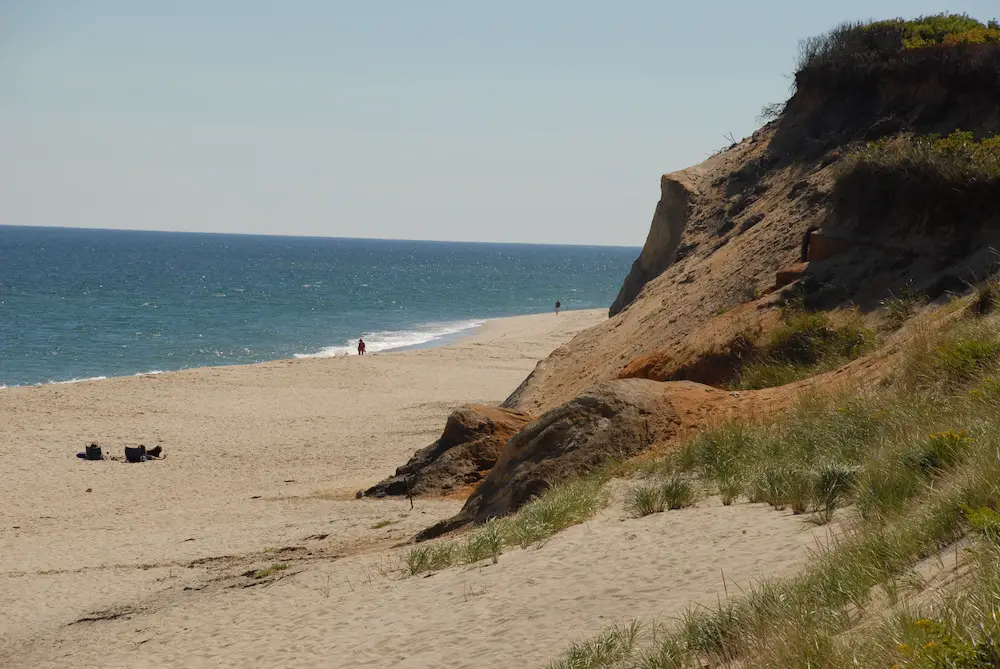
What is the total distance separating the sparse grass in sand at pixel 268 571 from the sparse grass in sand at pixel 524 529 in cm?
190

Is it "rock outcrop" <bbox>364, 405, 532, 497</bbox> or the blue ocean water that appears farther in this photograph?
the blue ocean water

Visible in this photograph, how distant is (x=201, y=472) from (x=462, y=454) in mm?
9779

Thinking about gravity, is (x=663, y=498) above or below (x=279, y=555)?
above

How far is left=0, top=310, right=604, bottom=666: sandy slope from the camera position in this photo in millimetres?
13031

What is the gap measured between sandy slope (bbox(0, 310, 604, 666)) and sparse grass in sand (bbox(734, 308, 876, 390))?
15.5ft

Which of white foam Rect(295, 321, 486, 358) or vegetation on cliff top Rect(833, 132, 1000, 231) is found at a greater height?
vegetation on cliff top Rect(833, 132, 1000, 231)

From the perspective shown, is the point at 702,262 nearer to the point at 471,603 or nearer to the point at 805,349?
the point at 805,349

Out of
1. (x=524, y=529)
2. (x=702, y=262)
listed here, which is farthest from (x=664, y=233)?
(x=524, y=529)

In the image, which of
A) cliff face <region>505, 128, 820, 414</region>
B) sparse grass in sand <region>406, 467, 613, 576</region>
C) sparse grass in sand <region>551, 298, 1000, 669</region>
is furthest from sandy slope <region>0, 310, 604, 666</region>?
sparse grass in sand <region>551, 298, 1000, 669</region>

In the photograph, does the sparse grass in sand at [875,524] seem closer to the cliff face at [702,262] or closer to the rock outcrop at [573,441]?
the rock outcrop at [573,441]

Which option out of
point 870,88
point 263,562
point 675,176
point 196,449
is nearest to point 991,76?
point 870,88

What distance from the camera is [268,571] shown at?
11.5 m

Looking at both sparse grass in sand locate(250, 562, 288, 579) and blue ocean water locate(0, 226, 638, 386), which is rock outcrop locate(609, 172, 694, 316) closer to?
sparse grass in sand locate(250, 562, 288, 579)

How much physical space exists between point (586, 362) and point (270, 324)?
48506 millimetres
